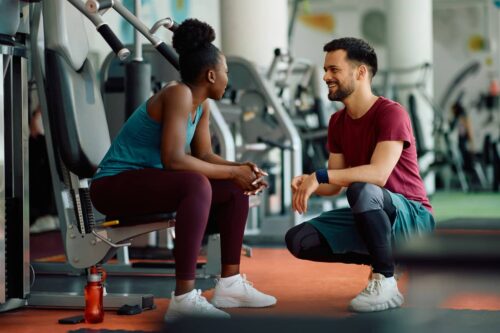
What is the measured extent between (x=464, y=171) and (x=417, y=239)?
10739 millimetres

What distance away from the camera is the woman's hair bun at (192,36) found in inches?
100

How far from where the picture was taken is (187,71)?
2.57 metres

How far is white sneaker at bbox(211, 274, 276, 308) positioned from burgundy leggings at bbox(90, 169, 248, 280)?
0.25 feet

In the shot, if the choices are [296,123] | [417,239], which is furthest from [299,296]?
[296,123]

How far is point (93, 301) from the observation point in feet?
8.20

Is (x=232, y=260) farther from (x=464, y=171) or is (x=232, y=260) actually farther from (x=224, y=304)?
(x=464, y=171)

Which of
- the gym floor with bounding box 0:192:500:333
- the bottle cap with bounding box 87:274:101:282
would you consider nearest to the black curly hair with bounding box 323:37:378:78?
the gym floor with bounding box 0:192:500:333

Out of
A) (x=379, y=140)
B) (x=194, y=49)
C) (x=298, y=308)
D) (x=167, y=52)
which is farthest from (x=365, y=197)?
(x=298, y=308)

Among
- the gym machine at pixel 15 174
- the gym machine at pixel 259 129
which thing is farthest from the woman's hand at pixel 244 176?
the gym machine at pixel 259 129

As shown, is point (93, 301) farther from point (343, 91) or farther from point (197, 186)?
point (343, 91)

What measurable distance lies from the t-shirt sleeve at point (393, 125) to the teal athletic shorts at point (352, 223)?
19cm

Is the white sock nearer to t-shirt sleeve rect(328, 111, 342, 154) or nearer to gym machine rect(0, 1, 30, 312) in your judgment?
t-shirt sleeve rect(328, 111, 342, 154)

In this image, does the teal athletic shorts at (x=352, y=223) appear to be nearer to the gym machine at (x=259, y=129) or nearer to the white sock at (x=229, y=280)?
the white sock at (x=229, y=280)

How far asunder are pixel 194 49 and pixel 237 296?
85cm
